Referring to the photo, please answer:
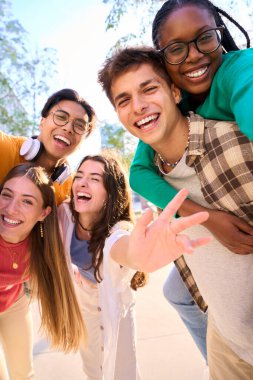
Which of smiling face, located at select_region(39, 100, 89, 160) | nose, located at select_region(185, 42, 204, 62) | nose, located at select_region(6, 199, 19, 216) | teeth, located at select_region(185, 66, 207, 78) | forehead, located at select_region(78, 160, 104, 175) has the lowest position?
nose, located at select_region(6, 199, 19, 216)

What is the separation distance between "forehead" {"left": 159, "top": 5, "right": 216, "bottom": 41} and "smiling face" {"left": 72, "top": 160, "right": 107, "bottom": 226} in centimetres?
125

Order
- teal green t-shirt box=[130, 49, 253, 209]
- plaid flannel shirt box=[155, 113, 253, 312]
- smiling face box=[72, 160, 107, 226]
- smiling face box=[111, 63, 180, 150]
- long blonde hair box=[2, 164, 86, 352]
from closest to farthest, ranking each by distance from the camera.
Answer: teal green t-shirt box=[130, 49, 253, 209] < plaid flannel shirt box=[155, 113, 253, 312] < smiling face box=[111, 63, 180, 150] < long blonde hair box=[2, 164, 86, 352] < smiling face box=[72, 160, 107, 226]

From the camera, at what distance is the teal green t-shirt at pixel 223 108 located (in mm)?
1030

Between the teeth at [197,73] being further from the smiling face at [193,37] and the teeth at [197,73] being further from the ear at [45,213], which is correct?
the ear at [45,213]

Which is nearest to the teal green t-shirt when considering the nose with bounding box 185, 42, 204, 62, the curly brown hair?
the nose with bounding box 185, 42, 204, 62

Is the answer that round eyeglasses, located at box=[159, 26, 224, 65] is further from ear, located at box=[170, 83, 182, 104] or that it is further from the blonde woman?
the blonde woman

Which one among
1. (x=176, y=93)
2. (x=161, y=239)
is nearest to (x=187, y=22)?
(x=176, y=93)

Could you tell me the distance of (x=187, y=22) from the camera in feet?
4.32

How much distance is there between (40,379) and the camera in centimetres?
237

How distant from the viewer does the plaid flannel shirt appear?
119cm

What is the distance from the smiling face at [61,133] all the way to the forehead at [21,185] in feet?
1.67

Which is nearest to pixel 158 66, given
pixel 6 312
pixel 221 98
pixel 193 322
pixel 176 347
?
pixel 221 98

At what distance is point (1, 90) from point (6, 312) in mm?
7218

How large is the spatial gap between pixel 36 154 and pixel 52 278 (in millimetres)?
947
